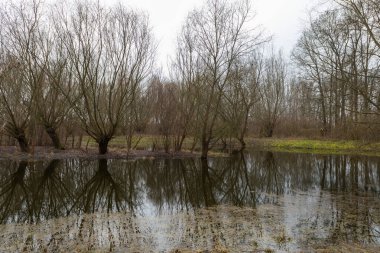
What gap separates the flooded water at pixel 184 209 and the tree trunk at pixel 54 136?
515cm

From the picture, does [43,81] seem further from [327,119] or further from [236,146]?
[327,119]

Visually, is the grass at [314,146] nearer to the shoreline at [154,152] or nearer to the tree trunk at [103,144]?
the shoreline at [154,152]

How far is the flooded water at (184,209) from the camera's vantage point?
21.5 ft

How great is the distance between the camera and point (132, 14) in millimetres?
20609

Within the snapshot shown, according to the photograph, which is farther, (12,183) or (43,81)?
(43,81)

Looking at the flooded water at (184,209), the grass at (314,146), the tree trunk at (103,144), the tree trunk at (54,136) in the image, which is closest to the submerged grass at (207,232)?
the flooded water at (184,209)

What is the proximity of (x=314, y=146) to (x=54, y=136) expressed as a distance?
70.9ft

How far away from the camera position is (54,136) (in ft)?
72.1

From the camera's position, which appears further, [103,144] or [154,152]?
[154,152]

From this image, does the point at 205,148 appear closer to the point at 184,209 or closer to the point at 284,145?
the point at 184,209

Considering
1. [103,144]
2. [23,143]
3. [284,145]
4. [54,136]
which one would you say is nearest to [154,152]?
[103,144]

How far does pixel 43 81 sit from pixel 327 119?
3061 centimetres

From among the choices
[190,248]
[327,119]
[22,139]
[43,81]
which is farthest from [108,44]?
[327,119]

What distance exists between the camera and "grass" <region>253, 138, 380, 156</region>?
88.1 feet
